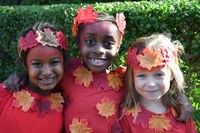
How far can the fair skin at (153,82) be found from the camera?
135 inches

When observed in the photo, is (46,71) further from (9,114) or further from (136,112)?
(136,112)

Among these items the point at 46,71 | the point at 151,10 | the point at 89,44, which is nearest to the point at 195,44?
the point at 151,10

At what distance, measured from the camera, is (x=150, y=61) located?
3363 millimetres

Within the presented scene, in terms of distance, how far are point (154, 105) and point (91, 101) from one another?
0.55 m

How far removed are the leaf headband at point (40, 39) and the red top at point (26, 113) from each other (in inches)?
16.4

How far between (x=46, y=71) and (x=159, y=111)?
103cm

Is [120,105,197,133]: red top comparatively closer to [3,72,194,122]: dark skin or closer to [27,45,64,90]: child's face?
[3,72,194,122]: dark skin

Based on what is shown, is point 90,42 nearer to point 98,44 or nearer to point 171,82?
point 98,44

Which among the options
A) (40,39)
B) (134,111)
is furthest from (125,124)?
(40,39)

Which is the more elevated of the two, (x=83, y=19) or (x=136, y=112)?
(x=83, y=19)

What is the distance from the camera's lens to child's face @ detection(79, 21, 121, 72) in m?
3.49

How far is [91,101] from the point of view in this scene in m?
3.58

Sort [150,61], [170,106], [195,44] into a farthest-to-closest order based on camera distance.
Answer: [195,44]
[170,106]
[150,61]

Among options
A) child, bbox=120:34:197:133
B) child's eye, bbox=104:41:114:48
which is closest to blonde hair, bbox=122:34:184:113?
child, bbox=120:34:197:133
